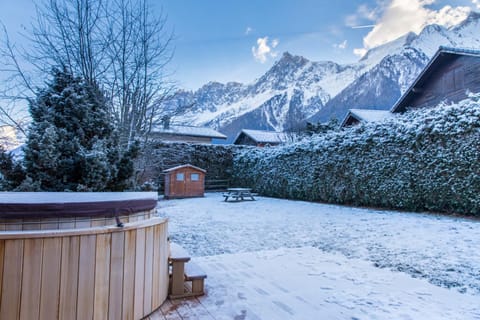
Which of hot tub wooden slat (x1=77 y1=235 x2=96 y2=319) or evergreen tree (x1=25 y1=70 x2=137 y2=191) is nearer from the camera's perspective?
hot tub wooden slat (x1=77 y1=235 x2=96 y2=319)

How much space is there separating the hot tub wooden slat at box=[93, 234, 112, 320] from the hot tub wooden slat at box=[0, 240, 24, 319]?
0.39 metres

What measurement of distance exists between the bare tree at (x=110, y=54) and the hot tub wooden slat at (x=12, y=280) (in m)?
2.49

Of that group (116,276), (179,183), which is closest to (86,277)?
(116,276)

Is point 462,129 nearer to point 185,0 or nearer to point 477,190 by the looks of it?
point 477,190

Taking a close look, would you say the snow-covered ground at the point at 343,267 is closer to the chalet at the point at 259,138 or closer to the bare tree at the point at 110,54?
the bare tree at the point at 110,54

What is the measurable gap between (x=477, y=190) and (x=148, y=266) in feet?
21.8

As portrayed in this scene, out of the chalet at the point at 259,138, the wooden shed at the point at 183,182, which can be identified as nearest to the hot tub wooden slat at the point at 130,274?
the wooden shed at the point at 183,182

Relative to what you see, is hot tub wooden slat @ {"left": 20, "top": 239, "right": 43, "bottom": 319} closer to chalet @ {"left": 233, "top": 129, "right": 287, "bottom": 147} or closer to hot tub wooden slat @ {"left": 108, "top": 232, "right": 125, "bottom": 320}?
hot tub wooden slat @ {"left": 108, "top": 232, "right": 125, "bottom": 320}

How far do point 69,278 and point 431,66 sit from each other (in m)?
14.3

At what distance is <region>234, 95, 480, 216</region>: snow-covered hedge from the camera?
19.6 feet

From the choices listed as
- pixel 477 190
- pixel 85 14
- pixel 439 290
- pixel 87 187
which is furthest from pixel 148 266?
pixel 477 190

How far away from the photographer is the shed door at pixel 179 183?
12578 millimetres

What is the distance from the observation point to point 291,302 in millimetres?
2328

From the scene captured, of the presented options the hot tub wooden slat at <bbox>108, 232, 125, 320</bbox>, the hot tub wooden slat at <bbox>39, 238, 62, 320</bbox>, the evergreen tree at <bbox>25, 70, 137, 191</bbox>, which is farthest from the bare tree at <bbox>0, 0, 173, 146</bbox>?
the hot tub wooden slat at <bbox>39, 238, 62, 320</bbox>
